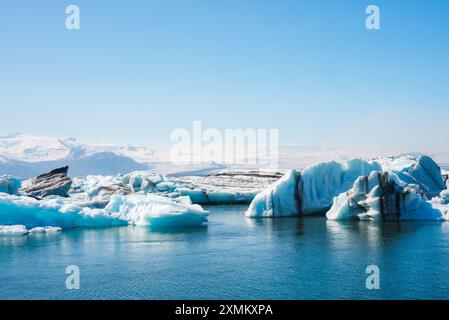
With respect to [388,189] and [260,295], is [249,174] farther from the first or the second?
[260,295]

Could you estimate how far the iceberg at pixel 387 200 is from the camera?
2570cm

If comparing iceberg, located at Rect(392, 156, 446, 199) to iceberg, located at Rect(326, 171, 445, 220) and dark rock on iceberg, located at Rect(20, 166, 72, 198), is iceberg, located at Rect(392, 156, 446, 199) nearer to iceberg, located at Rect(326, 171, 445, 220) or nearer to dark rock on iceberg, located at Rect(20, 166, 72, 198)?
iceberg, located at Rect(326, 171, 445, 220)

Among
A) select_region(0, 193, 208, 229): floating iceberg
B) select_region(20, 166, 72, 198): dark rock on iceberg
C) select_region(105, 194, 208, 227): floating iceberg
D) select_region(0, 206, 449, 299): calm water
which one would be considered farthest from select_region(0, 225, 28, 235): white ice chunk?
select_region(20, 166, 72, 198): dark rock on iceberg

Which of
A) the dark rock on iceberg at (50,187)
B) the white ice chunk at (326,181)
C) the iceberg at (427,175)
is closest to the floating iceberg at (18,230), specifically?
the white ice chunk at (326,181)

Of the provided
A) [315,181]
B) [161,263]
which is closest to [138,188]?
[315,181]

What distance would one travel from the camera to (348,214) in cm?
2711

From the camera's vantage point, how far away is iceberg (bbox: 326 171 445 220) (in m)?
25.7

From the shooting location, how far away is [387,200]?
2603 centimetres

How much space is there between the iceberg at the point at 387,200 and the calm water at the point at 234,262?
5.73 feet

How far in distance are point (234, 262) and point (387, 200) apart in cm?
1258

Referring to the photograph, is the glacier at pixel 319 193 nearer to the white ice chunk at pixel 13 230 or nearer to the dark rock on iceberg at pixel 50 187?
Result: the white ice chunk at pixel 13 230

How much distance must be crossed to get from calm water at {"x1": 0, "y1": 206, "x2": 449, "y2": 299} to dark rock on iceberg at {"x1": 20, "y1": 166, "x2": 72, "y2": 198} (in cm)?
1787

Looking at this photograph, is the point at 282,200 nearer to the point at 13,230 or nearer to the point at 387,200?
the point at 387,200
